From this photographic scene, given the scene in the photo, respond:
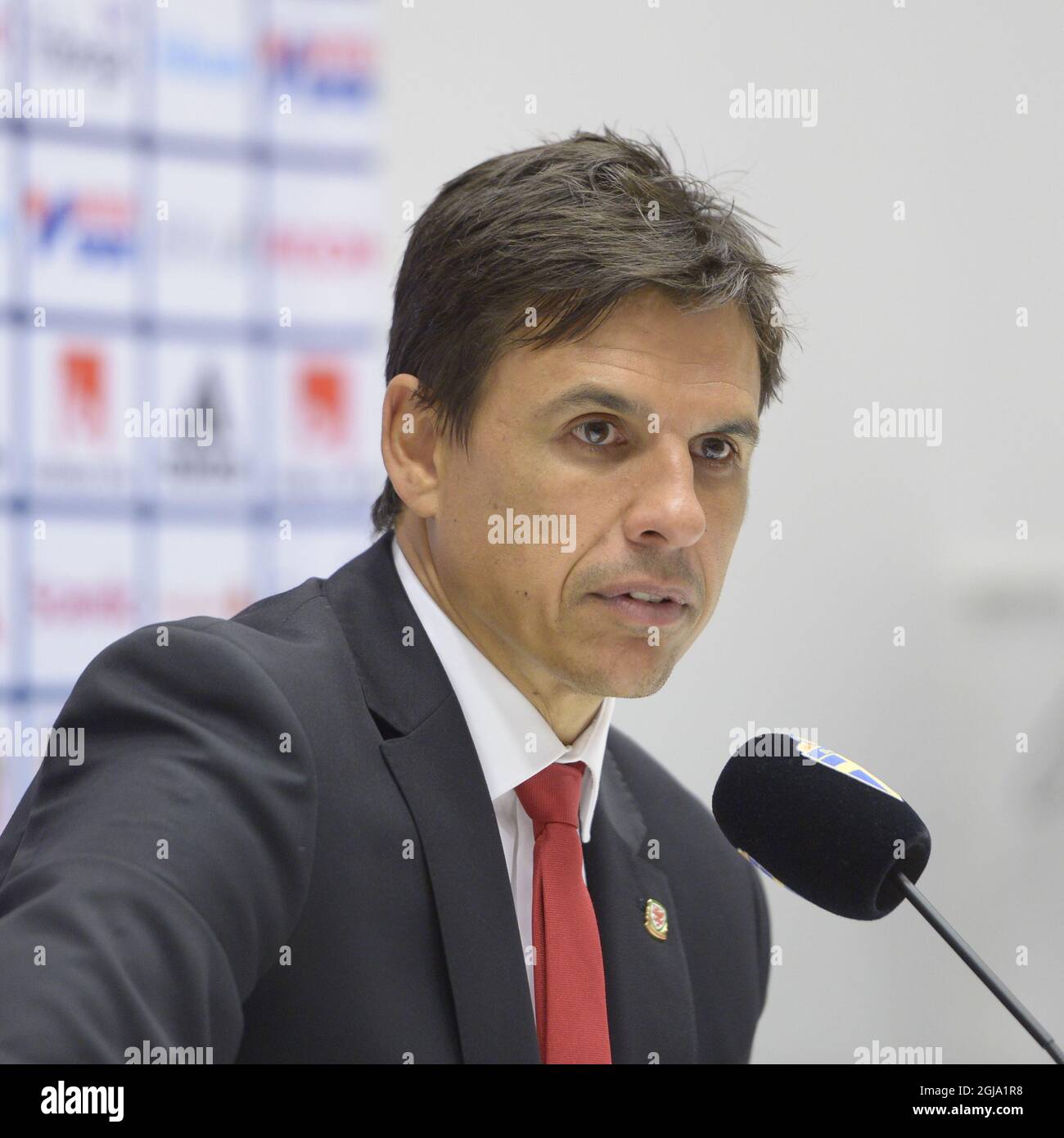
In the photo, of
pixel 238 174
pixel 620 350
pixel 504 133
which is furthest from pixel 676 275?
pixel 238 174

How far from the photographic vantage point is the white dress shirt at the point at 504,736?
1082mm

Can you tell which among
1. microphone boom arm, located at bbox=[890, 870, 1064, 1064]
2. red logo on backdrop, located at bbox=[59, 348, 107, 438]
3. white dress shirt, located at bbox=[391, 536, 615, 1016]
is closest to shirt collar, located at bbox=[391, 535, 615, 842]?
white dress shirt, located at bbox=[391, 536, 615, 1016]

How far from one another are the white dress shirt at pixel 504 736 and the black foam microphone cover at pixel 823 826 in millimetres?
167

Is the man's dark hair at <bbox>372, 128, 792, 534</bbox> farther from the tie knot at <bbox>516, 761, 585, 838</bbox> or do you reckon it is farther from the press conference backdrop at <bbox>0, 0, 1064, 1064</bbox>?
the press conference backdrop at <bbox>0, 0, 1064, 1064</bbox>

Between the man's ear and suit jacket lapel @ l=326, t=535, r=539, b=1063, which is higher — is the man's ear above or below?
above

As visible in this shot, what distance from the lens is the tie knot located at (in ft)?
3.60

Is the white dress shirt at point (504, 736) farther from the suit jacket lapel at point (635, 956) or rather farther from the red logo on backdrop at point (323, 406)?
the red logo on backdrop at point (323, 406)

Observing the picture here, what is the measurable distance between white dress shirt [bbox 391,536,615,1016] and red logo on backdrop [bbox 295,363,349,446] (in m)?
1.35

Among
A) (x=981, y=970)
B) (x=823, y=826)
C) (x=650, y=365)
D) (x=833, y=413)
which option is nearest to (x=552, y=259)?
(x=650, y=365)

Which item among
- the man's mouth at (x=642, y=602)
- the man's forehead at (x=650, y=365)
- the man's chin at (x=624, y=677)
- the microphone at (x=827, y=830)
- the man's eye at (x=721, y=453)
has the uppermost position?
the man's forehead at (x=650, y=365)

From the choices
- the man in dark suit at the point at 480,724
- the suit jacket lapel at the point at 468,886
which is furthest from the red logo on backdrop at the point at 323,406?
the suit jacket lapel at the point at 468,886

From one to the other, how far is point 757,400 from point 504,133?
40.5 inches

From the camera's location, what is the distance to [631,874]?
3.95 feet

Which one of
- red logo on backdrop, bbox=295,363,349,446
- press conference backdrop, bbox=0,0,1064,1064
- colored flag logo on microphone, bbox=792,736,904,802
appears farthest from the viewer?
red logo on backdrop, bbox=295,363,349,446
